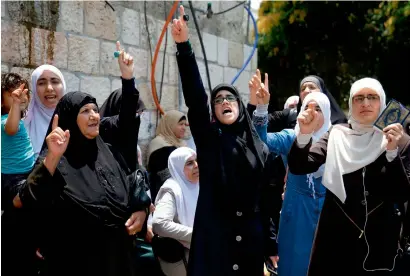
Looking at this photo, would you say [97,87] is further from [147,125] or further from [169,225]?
[169,225]

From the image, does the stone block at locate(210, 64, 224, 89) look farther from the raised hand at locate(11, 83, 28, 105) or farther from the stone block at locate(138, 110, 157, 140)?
the raised hand at locate(11, 83, 28, 105)

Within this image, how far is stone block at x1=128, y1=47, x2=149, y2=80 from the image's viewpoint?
209 inches

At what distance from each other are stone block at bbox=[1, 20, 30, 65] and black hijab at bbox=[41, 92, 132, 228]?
128 cm

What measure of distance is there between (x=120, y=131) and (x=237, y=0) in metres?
3.73

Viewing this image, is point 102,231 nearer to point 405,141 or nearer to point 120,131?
point 120,131

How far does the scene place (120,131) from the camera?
3.54 metres

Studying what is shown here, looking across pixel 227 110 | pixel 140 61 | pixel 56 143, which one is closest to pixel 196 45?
pixel 140 61

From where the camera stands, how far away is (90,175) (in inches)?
117

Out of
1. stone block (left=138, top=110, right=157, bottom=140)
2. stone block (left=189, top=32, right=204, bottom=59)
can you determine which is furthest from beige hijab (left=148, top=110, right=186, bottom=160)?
stone block (left=189, top=32, right=204, bottom=59)

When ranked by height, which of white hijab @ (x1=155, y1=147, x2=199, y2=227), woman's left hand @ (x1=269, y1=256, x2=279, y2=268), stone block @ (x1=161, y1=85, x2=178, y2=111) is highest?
stone block @ (x1=161, y1=85, x2=178, y2=111)

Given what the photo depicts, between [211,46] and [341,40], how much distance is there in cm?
695

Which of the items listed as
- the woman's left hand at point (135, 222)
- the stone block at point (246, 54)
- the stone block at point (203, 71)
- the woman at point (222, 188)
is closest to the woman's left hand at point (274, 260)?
the woman at point (222, 188)

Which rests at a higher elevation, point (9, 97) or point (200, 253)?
point (9, 97)

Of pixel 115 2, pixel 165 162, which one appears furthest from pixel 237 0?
pixel 165 162
